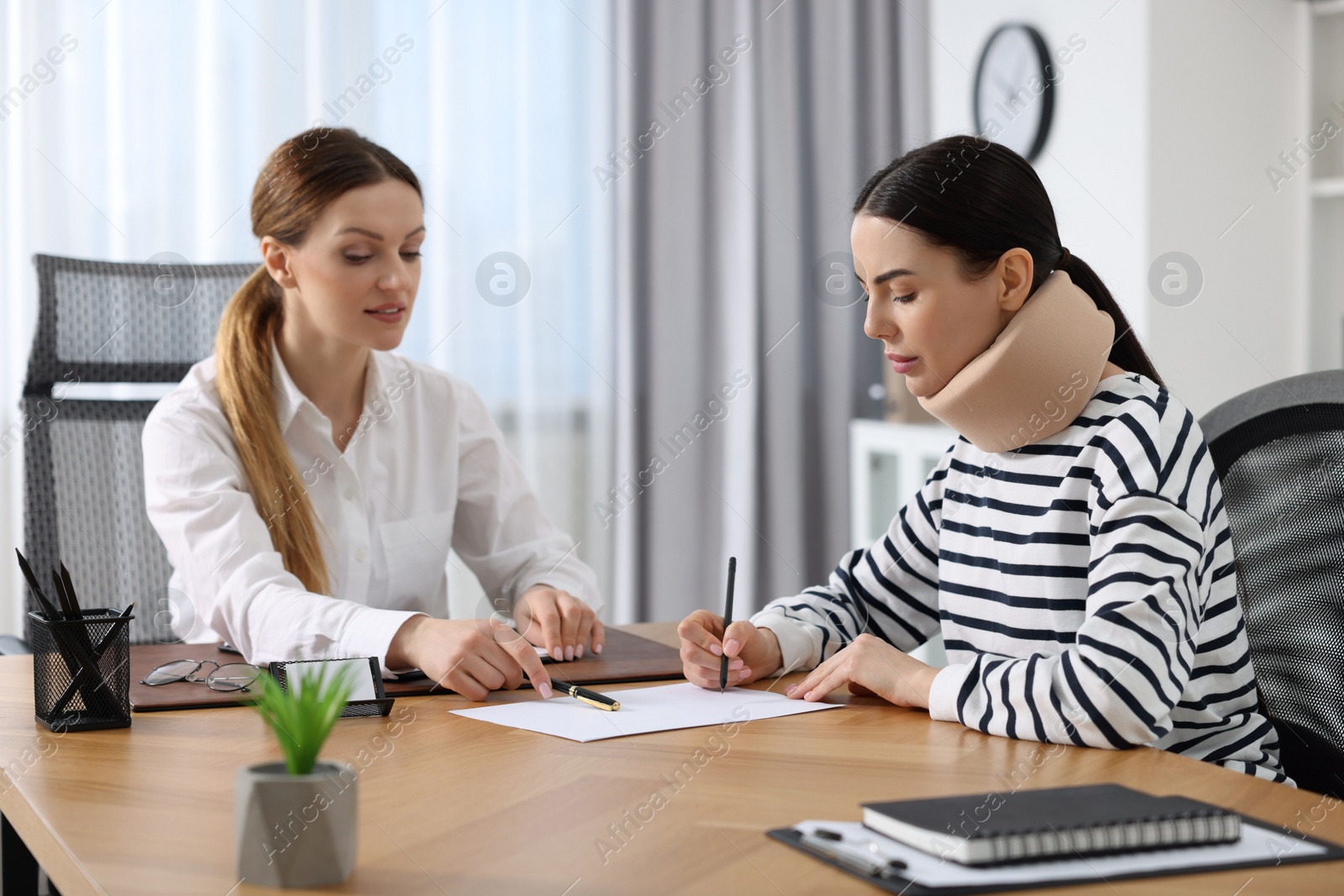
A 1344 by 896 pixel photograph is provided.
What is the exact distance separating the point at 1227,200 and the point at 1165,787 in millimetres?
2175

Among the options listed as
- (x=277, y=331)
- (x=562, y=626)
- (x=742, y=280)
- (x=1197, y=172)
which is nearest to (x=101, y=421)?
(x=277, y=331)

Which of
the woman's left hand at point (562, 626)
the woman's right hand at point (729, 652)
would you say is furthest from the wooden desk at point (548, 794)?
the woman's left hand at point (562, 626)

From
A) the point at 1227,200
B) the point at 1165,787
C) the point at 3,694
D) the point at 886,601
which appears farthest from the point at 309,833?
the point at 1227,200

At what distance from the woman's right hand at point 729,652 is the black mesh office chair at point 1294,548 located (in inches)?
18.7

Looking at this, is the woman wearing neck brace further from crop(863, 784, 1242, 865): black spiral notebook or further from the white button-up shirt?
the white button-up shirt

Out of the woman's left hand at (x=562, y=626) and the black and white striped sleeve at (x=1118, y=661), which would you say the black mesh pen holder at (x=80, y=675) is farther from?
the black and white striped sleeve at (x=1118, y=661)

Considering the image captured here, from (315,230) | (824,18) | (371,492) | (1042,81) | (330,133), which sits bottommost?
(371,492)

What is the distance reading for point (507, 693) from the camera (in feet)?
3.90

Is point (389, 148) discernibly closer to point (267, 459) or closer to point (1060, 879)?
point (267, 459)

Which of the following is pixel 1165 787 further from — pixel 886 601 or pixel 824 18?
pixel 824 18

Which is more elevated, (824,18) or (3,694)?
(824,18)

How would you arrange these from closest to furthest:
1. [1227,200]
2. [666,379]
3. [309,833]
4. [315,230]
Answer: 1. [309,833]
2. [315,230]
3. [1227,200]
4. [666,379]

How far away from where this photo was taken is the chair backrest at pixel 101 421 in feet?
5.81

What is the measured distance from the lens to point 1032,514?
120 cm
